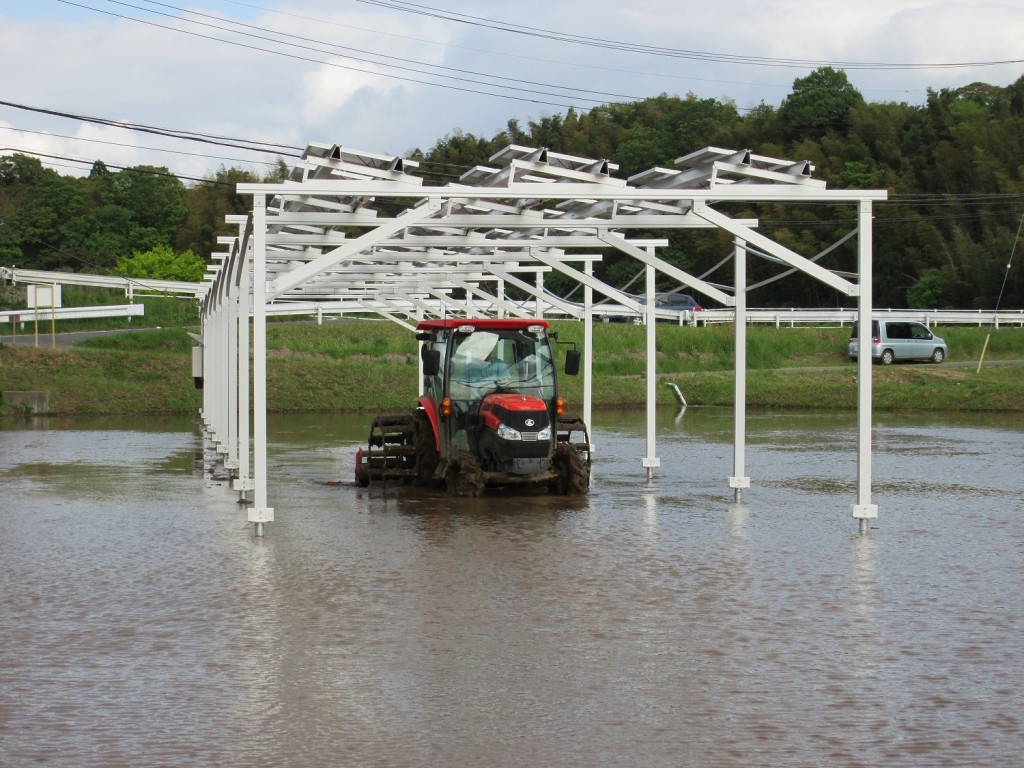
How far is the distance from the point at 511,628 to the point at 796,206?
Result: 58.8 meters

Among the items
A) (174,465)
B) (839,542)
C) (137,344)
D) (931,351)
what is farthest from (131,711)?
(931,351)

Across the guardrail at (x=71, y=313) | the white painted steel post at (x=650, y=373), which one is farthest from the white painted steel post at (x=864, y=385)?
the guardrail at (x=71, y=313)

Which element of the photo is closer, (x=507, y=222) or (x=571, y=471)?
(x=507, y=222)

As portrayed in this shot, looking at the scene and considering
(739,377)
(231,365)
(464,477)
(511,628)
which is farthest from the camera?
(231,365)

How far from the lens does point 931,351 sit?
44.8 meters

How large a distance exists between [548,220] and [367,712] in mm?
9284

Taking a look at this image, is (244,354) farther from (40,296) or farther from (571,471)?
(40,296)

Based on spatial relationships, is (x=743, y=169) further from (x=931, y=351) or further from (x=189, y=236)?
(x=189, y=236)

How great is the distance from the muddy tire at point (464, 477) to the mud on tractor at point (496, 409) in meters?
0.01

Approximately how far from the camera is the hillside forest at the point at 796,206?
6273 centimetres

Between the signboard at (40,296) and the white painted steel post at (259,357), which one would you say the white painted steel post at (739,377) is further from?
the signboard at (40,296)

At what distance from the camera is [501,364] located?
18.0 meters

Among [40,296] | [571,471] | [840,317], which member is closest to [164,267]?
[40,296]

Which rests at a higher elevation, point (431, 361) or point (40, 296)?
point (40, 296)
